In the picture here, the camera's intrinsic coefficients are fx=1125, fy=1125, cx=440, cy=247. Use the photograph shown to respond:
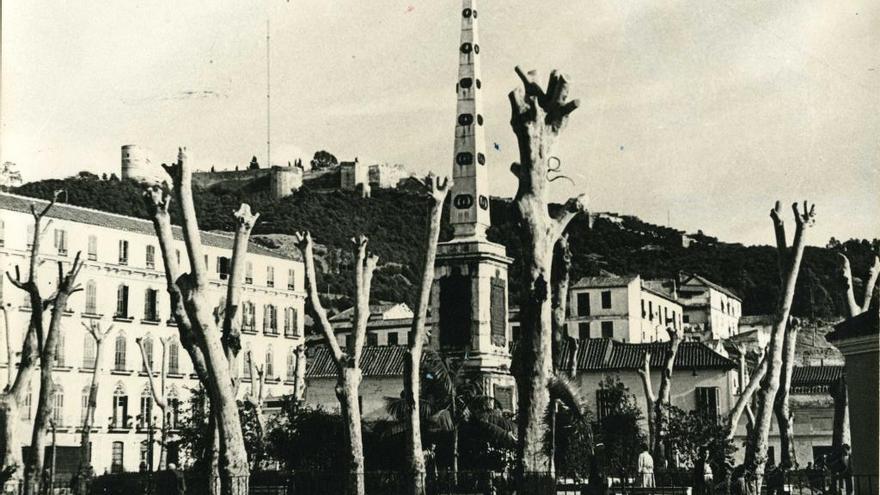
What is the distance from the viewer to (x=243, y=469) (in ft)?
65.4

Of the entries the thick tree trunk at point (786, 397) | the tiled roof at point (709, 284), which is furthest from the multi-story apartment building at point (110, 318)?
the tiled roof at point (709, 284)

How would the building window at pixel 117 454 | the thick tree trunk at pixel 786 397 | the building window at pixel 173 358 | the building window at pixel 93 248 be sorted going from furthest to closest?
the building window at pixel 173 358 < the building window at pixel 117 454 < the building window at pixel 93 248 < the thick tree trunk at pixel 786 397

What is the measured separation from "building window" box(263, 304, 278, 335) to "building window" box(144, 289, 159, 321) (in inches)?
324

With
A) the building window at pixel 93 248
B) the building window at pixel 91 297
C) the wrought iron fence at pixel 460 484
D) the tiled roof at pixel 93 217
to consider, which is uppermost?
the tiled roof at pixel 93 217

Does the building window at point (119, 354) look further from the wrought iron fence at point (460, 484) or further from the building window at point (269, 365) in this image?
the wrought iron fence at point (460, 484)

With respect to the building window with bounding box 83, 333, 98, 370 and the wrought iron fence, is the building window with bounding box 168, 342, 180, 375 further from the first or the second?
the wrought iron fence

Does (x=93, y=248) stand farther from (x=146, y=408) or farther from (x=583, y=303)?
(x=583, y=303)

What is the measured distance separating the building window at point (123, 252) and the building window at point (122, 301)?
135 centimetres

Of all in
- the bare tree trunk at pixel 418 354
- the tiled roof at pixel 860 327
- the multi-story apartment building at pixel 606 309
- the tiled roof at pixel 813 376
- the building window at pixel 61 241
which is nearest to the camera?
the tiled roof at pixel 860 327

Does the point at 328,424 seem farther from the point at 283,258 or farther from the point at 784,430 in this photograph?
the point at 283,258

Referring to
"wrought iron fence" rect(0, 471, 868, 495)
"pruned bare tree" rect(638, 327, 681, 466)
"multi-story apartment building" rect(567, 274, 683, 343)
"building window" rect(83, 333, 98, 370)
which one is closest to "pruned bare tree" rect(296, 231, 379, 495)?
"wrought iron fence" rect(0, 471, 868, 495)

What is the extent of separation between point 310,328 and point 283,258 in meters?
23.6

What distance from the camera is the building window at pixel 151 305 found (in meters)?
62.0

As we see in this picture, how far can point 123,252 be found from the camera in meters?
61.0
